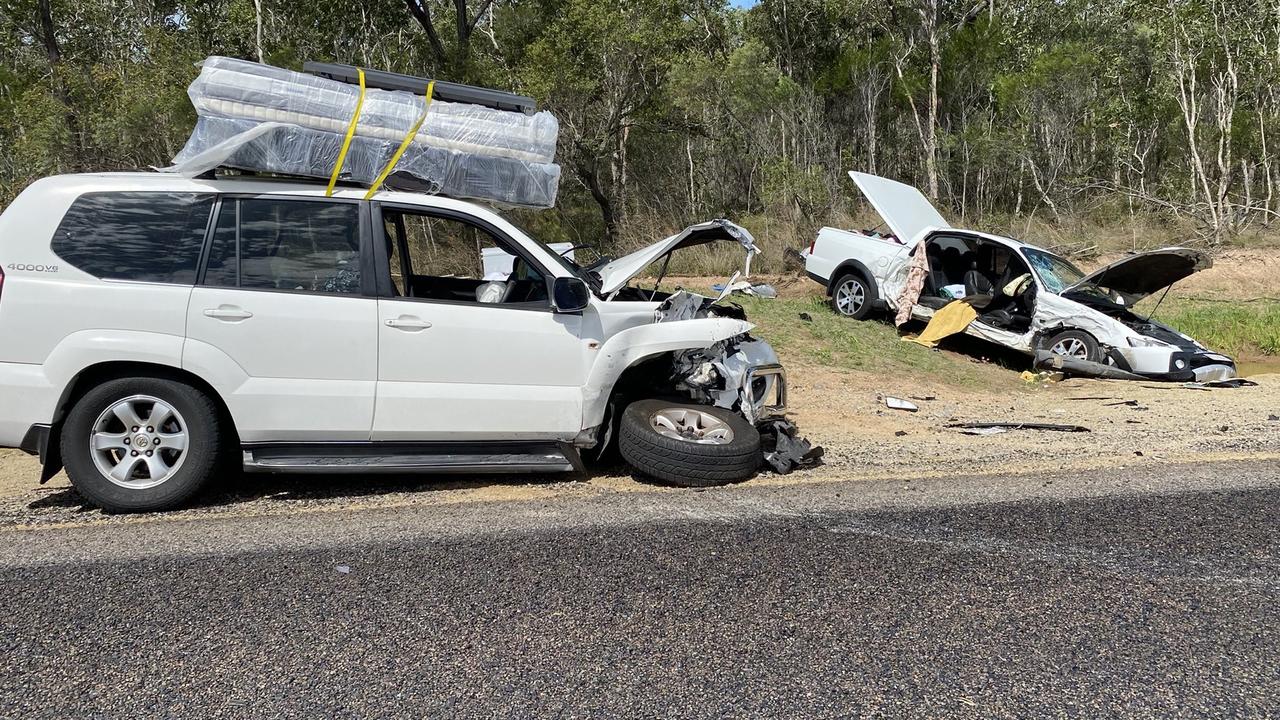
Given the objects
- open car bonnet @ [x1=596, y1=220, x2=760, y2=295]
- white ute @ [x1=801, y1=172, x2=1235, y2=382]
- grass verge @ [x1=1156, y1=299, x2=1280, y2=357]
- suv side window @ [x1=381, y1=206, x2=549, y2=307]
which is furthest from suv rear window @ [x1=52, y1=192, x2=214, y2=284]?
grass verge @ [x1=1156, y1=299, x2=1280, y2=357]

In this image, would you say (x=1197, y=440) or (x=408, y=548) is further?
(x=1197, y=440)

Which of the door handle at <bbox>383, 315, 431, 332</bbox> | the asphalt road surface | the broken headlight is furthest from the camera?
the broken headlight

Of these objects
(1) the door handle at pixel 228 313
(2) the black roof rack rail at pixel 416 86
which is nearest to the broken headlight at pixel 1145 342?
(2) the black roof rack rail at pixel 416 86

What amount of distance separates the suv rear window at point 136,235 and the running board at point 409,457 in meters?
1.13

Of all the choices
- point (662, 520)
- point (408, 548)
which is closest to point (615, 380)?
point (662, 520)

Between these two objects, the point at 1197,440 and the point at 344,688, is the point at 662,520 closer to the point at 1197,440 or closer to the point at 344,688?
the point at 344,688

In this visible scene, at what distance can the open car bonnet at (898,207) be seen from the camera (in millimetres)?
12773

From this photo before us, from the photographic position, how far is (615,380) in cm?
561

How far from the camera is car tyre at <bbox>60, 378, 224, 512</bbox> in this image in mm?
4898

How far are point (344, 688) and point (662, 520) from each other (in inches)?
87.8

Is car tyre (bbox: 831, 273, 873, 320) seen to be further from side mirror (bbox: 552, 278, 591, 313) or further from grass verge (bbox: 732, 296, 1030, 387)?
side mirror (bbox: 552, 278, 591, 313)

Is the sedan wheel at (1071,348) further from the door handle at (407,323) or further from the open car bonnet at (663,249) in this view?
the door handle at (407,323)

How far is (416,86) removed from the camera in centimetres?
566

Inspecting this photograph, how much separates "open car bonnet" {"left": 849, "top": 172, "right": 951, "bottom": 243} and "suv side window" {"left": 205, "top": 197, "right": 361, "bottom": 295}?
28.8ft
